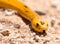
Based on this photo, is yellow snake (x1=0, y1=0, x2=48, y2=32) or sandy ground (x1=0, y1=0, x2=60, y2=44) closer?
sandy ground (x1=0, y1=0, x2=60, y2=44)

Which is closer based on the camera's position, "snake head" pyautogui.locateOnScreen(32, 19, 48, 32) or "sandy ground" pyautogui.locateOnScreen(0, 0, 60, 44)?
"sandy ground" pyautogui.locateOnScreen(0, 0, 60, 44)

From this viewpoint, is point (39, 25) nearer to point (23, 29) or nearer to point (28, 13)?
point (23, 29)

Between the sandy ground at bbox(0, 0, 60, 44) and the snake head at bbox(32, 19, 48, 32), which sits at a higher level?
the snake head at bbox(32, 19, 48, 32)

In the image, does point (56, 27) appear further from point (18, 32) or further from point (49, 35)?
point (18, 32)

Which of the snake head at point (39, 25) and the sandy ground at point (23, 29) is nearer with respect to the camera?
the sandy ground at point (23, 29)

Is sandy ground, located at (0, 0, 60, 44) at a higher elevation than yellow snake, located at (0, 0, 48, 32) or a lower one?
lower

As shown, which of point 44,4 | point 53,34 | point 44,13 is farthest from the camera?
point 44,4

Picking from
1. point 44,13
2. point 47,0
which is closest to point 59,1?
point 47,0
